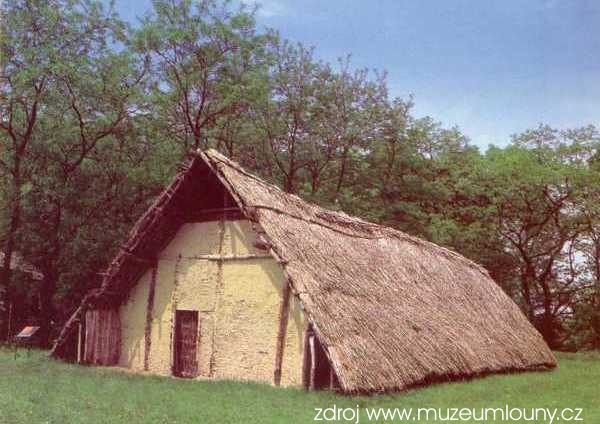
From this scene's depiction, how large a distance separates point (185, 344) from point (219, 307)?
5.07 feet

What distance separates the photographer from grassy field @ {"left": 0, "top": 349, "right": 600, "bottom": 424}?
10.1 metres

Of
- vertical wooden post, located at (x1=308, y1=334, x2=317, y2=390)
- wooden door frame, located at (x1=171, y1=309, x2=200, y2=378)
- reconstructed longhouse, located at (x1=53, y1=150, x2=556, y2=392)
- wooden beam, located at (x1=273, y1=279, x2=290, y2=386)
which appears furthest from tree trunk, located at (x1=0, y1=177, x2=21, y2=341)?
vertical wooden post, located at (x1=308, y1=334, x2=317, y2=390)

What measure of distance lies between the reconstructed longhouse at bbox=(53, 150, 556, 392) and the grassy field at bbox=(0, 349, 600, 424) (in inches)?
27.7

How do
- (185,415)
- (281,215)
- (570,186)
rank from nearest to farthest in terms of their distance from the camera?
(185,415) < (281,215) < (570,186)

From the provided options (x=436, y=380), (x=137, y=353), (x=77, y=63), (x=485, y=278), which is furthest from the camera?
(x=77, y=63)

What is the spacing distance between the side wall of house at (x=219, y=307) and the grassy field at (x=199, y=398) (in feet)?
3.51

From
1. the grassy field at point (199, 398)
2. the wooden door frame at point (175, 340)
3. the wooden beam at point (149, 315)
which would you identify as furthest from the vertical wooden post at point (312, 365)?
the wooden beam at point (149, 315)

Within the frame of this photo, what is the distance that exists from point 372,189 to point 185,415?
28007mm

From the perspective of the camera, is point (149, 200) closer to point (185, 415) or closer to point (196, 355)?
point (196, 355)

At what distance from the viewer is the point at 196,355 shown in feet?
51.9

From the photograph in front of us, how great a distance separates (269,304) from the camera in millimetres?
14641

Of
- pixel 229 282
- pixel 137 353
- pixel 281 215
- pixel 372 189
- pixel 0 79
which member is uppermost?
pixel 0 79

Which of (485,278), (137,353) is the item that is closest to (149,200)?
(137,353)

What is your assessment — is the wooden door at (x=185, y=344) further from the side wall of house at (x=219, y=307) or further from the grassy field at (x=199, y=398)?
the grassy field at (x=199, y=398)
